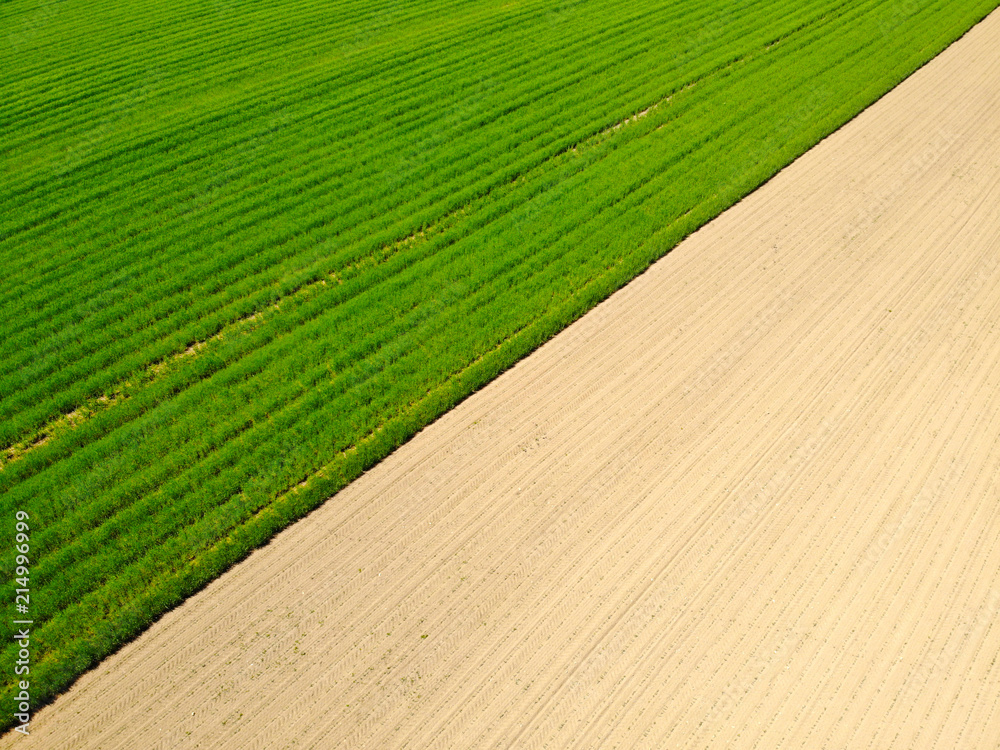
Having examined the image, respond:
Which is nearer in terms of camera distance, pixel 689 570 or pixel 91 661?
pixel 91 661

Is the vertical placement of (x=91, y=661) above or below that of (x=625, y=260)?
below

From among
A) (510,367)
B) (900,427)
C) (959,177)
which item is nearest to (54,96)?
(510,367)

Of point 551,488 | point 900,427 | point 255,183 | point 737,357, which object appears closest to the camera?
point 551,488

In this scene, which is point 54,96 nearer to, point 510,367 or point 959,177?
point 510,367

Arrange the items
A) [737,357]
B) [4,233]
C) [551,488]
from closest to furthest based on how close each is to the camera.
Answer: [551,488]
[737,357]
[4,233]

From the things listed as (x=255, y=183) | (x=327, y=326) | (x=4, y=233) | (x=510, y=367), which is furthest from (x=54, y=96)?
(x=510, y=367)

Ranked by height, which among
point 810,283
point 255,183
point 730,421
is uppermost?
point 255,183
